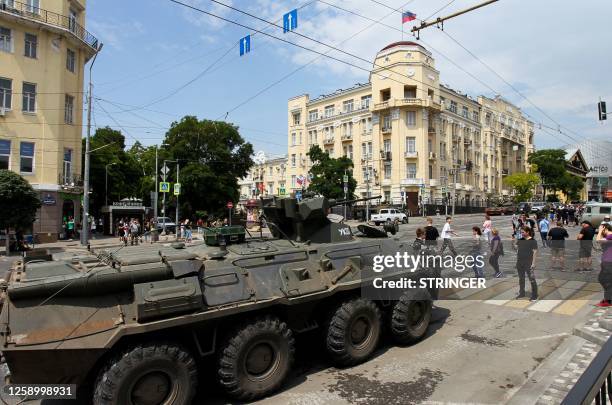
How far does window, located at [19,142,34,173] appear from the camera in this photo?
2752cm

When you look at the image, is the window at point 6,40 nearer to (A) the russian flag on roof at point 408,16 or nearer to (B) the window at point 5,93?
(B) the window at point 5,93

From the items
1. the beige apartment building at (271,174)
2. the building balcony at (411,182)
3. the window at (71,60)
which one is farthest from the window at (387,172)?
the window at (71,60)

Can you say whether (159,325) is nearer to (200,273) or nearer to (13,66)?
(200,273)

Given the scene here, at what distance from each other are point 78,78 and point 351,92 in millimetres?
37800

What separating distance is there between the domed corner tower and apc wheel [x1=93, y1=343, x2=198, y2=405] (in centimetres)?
4947

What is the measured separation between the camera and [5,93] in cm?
2692

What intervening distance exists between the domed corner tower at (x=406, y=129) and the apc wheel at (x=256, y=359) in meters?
48.5

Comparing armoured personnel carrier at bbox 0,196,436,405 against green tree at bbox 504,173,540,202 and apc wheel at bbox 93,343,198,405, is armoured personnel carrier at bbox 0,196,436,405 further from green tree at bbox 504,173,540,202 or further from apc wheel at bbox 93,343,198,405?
green tree at bbox 504,173,540,202

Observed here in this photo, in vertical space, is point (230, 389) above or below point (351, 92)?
below

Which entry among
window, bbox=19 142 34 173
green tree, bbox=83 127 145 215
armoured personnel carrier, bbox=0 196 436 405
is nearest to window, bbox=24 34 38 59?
window, bbox=19 142 34 173

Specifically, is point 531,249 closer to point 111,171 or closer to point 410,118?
point 111,171

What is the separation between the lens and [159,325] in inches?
183

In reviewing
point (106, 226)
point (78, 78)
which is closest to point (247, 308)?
point (78, 78)

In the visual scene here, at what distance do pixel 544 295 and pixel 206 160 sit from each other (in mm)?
38208
